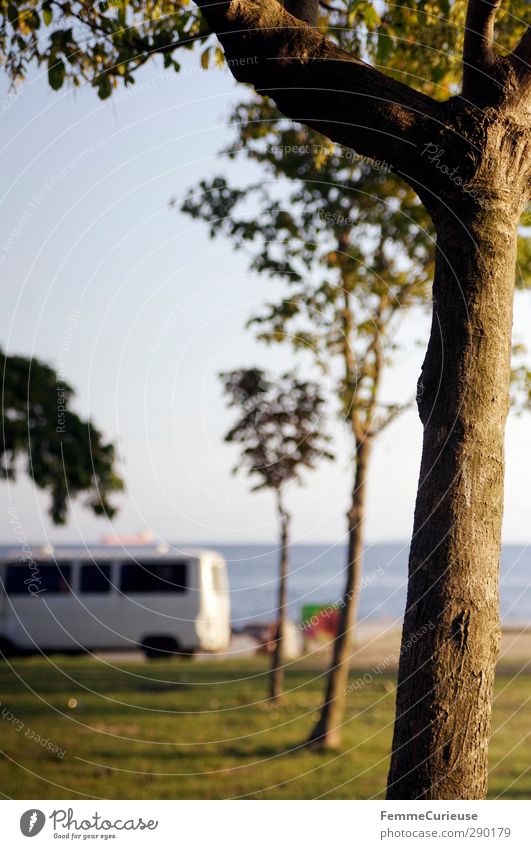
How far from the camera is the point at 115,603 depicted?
22.6 m

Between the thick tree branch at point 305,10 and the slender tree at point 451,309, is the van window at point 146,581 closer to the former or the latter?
the thick tree branch at point 305,10

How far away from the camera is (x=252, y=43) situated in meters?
3.64

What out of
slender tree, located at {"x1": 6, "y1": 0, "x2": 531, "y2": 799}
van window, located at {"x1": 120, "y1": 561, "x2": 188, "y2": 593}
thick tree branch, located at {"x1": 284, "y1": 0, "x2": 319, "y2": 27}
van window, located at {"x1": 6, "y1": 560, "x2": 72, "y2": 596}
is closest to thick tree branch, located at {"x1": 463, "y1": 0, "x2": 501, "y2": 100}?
slender tree, located at {"x1": 6, "y1": 0, "x2": 531, "y2": 799}

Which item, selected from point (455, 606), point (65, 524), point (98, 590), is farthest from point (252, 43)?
point (98, 590)

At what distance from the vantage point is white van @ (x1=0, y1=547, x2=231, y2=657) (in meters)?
21.7

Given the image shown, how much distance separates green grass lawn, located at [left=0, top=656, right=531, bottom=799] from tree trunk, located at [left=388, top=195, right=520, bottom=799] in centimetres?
474

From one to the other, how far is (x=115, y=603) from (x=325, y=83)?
2039 cm

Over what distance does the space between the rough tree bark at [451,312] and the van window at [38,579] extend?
69.2 feet

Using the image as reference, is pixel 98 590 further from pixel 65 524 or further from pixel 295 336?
pixel 295 336

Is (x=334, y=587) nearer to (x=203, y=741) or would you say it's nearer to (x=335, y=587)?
(x=335, y=587)

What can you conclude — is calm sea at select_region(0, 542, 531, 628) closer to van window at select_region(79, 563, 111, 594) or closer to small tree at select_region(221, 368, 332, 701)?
van window at select_region(79, 563, 111, 594)

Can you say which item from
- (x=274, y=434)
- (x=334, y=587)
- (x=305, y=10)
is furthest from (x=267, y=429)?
(x=334, y=587)

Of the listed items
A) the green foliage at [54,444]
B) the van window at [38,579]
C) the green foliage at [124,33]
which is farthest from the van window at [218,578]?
the green foliage at [124,33]
